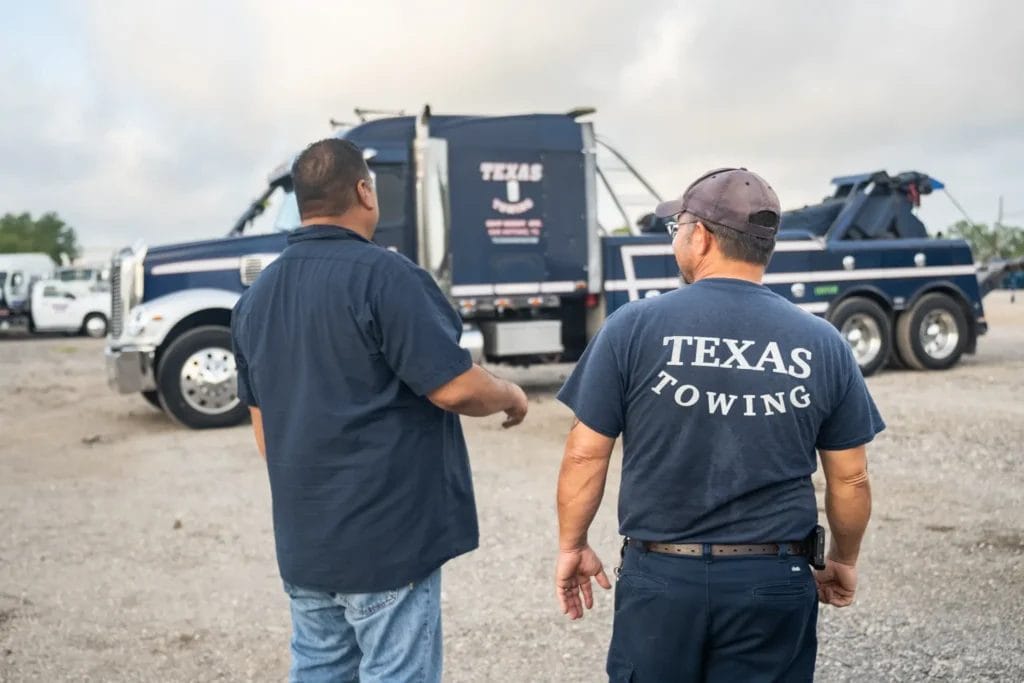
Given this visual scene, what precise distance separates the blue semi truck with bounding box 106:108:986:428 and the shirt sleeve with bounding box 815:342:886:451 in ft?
25.0

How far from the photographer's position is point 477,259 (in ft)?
35.5

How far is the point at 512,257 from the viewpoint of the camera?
1097 centimetres

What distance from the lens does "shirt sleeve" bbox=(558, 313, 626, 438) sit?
2.29 metres

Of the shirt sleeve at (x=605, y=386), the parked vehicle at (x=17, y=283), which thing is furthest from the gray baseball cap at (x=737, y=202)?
the parked vehicle at (x=17, y=283)

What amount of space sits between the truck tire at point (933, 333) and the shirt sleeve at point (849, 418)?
11798mm

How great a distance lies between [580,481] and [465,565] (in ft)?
9.51

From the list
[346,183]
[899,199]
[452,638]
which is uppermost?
[899,199]

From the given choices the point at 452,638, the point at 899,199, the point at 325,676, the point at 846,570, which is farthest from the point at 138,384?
the point at 899,199

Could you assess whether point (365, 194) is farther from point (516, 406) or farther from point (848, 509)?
point (848, 509)

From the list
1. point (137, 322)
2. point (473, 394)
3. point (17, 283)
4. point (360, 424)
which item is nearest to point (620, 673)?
point (473, 394)

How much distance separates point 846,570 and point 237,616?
2983mm

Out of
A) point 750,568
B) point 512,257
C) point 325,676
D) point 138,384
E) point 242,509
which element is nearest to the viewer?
point 750,568

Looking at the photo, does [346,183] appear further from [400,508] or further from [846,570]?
[846,570]

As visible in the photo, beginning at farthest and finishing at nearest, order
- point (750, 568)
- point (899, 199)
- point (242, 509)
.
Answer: point (899, 199)
point (242, 509)
point (750, 568)
